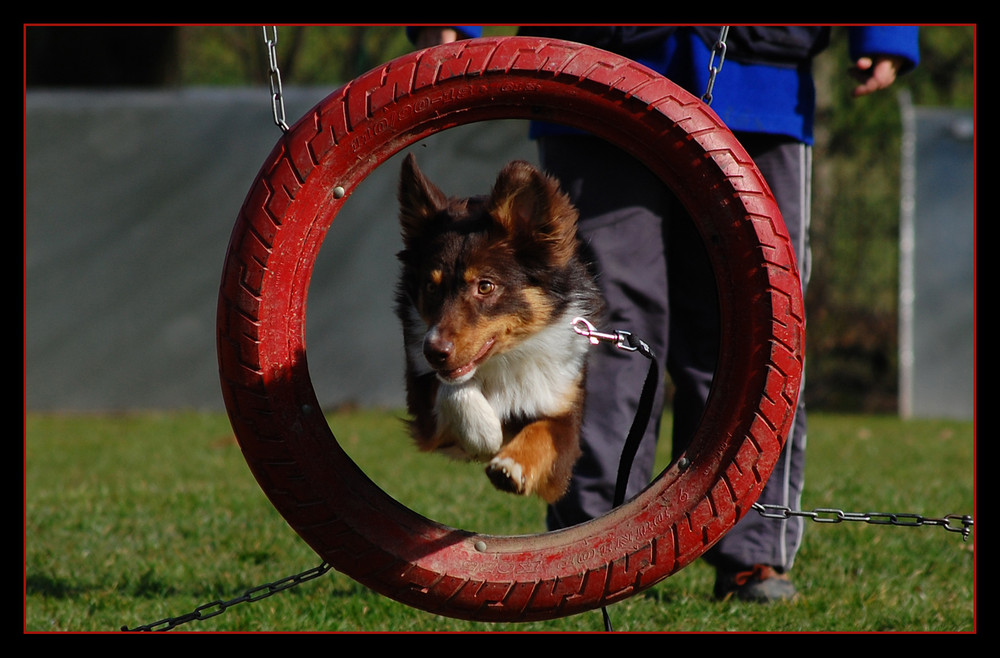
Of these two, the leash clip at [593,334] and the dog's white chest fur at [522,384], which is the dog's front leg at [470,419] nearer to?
the dog's white chest fur at [522,384]

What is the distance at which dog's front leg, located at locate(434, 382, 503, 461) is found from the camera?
258 centimetres

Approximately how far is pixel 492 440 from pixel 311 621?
124 centimetres

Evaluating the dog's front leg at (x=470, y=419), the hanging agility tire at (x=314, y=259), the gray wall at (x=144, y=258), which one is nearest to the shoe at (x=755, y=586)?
the hanging agility tire at (x=314, y=259)

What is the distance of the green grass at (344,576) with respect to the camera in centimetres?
343

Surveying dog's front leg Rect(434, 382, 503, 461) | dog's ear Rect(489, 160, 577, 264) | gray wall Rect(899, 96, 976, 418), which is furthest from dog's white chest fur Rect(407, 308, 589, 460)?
gray wall Rect(899, 96, 976, 418)

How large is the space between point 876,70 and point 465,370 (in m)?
2.02

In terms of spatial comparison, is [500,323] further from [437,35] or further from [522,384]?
[437,35]

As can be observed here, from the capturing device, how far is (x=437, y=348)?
7.90 feet

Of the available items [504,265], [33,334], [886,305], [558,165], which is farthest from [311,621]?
[886,305]

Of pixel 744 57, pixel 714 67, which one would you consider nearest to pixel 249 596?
pixel 714 67

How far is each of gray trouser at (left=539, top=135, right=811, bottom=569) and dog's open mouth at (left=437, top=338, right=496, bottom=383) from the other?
67cm

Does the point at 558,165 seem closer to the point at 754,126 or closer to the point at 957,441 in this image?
the point at 754,126

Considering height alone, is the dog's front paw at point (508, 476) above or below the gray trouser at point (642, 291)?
below

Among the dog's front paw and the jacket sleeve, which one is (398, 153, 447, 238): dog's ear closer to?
the dog's front paw
